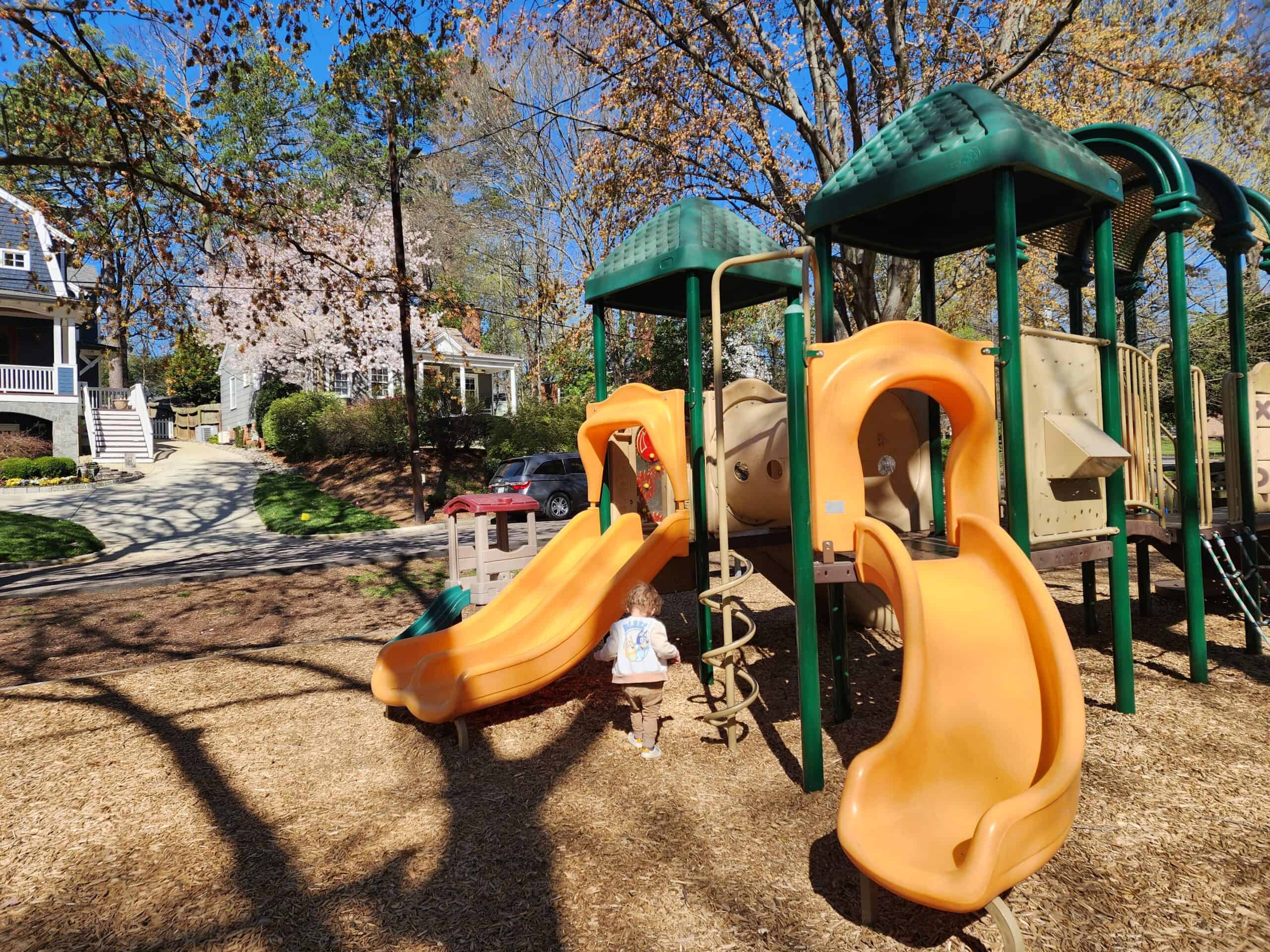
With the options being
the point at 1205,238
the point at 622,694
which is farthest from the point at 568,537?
the point at 1205,238

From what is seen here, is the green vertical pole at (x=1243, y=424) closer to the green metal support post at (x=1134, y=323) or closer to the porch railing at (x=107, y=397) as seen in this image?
the green metal support post at (x=1134, y=323)

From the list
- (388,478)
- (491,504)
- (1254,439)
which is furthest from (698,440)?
(388,478)

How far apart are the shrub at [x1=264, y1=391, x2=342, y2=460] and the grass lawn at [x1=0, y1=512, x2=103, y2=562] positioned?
12242mm

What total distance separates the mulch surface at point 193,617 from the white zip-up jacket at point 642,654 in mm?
4552

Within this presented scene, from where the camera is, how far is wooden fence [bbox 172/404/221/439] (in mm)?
40000

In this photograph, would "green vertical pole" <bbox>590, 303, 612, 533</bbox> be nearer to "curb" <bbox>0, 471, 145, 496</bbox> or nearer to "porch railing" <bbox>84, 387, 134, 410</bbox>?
"curb" <bbox>0, 471, 145, 496</bbox>

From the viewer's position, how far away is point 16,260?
1049 inches

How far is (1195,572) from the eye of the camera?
18.5ft

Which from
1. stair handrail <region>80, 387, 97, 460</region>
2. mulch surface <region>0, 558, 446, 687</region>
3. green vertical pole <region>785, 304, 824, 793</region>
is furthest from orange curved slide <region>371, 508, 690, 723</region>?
stair handrail <region>80, 387, 97, 460</region>

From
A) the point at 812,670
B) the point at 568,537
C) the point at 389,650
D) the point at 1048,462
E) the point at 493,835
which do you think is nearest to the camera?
the point at 493,835

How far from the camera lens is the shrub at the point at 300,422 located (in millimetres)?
27062

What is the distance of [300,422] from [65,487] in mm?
8049

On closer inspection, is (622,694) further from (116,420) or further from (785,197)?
(116,420)

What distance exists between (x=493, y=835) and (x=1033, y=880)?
94.8 inches
